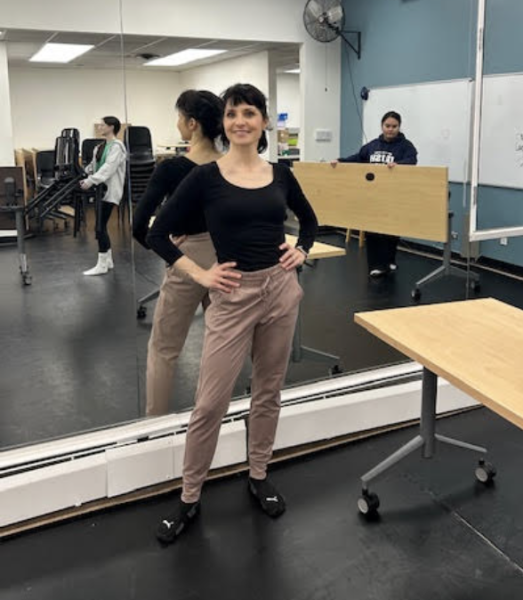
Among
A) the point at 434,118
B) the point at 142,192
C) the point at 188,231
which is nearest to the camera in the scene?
the point at 188,231

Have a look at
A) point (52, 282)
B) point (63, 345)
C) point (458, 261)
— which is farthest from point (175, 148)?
point (458, 261)

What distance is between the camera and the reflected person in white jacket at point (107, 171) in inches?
95.4

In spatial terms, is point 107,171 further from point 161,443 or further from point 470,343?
point 470,343

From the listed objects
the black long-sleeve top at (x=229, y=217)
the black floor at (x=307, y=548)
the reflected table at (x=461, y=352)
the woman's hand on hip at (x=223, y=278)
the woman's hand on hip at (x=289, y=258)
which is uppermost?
the black long-sleeve top at (x=229, y=217)

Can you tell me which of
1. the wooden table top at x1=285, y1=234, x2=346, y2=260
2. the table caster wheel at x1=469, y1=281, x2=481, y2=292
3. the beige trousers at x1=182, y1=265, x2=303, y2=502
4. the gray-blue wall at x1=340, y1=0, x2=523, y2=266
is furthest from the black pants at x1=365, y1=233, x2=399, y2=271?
the beige trousers at x1=182, y1=265, x2=303, y2=502

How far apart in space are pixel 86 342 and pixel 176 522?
113 cm

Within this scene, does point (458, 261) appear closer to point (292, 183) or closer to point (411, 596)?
point (292, 183)

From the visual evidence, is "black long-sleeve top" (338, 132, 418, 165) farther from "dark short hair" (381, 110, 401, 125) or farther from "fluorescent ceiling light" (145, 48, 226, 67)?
"fluorescent ceiling light" (145, 48, 226, 67)

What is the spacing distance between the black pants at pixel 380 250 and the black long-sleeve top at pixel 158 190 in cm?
143

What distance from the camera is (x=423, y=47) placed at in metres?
3.38

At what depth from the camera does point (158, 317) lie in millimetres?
2424

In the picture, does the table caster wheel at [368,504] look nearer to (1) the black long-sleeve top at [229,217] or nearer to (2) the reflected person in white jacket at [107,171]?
(1) the black long-sleeve top at [229,217]

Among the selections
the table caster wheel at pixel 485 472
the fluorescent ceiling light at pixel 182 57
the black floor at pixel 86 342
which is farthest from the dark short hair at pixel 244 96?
the table caster wheel at pixel 485 472

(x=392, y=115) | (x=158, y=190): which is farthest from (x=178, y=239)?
(x=392, y=115)
